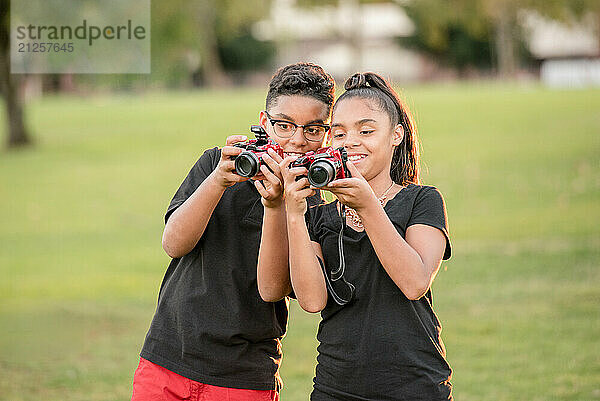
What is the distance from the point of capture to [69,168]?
23375mm

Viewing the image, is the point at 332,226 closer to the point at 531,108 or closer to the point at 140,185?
the point at 140,185

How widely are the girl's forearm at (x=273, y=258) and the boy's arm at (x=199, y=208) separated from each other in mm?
160

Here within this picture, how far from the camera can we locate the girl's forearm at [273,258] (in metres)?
2.74

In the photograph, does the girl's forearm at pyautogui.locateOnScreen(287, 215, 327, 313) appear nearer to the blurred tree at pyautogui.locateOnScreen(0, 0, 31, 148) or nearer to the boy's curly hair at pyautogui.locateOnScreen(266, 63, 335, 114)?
the boy's curly hair at pyautogui.locateOnScreen(266, 63, 335, 114)

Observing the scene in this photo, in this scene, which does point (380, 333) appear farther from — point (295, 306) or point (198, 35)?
point (198, 35)

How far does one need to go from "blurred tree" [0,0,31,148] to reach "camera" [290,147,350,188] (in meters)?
18.6

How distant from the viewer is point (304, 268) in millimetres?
2645

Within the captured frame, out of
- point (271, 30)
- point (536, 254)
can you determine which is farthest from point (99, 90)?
point (536, 254)

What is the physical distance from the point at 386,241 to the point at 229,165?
1.82ft

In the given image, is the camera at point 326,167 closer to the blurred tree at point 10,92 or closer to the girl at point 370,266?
the girl at point 370,266

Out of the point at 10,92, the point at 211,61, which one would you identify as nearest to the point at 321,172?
the point at 10,92

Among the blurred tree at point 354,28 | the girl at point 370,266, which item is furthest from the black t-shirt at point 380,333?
the blurred tree at point 354,28

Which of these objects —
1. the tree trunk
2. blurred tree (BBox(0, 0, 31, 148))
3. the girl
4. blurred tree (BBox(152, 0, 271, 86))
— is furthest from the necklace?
the tree trunk

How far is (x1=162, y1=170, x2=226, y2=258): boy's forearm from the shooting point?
285 centimetres
